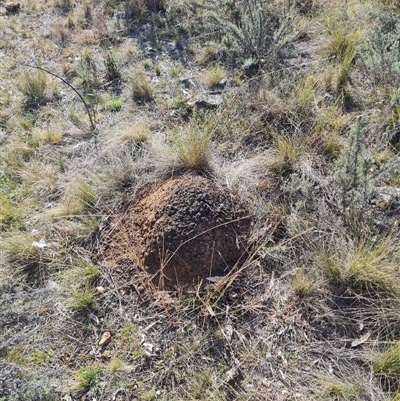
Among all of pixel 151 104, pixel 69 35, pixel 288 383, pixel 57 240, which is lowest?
pixel 288 383

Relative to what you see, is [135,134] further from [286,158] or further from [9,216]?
[286,158]

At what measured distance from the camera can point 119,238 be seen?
2600 mm

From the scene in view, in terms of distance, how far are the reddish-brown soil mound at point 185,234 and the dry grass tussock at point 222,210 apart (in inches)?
2.0

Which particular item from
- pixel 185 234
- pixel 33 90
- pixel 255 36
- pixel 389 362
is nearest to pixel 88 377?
pixel 185 234

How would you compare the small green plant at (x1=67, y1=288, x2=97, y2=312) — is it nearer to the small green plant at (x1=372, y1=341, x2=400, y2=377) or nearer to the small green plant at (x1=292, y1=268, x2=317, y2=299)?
the small green plant at (x1=292, y1=268, x2=317, y2=299)

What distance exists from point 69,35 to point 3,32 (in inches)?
37.5

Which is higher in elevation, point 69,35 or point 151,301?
point 69,35

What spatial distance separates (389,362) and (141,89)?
3096 mm

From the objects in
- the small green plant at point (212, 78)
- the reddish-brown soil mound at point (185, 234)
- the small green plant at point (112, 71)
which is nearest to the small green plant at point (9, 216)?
the reddish-brown soil mound at point (185, 234)

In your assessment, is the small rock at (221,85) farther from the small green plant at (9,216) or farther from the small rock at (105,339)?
the small rock at (105,339)

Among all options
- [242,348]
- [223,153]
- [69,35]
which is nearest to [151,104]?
[223,153]

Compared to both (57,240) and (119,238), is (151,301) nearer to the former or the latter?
(119,238)

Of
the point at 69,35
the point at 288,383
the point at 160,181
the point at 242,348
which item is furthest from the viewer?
the point at 69,35

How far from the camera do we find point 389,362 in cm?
192
